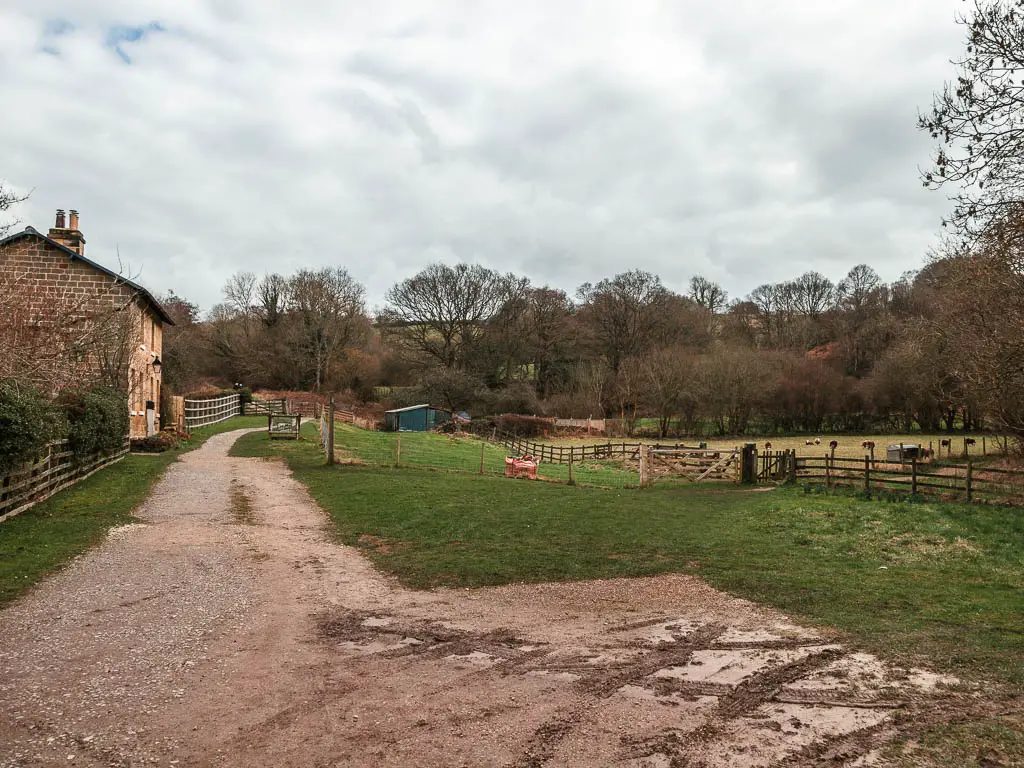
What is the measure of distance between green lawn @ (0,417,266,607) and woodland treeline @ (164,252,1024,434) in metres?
35.4

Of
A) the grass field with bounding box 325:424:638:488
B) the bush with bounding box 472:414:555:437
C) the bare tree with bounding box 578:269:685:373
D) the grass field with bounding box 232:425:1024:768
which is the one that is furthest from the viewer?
the bare tree with bounding box 578:269:685:373

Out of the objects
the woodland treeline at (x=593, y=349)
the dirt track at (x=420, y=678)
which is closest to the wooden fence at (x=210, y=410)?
the woodland treeline at (x=593, y=349)

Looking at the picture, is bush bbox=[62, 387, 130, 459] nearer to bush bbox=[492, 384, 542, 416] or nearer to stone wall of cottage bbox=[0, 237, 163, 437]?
stone wall of cottage bbox=[0, 237, 163, 437]

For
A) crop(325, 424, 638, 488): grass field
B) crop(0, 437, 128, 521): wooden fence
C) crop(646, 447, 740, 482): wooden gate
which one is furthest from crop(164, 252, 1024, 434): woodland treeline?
crop(0, 437, 128, 521): wooden fence

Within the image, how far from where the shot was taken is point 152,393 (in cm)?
3061

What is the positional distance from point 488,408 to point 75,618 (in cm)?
5014

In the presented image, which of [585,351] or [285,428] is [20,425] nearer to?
[285,428]

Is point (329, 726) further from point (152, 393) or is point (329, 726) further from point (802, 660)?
point (152, 393)

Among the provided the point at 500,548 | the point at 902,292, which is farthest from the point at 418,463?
the point at 902,292

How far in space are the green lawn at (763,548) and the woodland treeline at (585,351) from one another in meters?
38.8

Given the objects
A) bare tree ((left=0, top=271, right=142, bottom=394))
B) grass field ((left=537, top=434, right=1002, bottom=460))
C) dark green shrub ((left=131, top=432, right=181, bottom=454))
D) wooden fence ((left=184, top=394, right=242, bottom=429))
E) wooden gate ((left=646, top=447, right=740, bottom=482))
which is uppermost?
bare tree ((left=0, top=271, right=142, bottom=394))

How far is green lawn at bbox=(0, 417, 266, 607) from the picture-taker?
368 inches

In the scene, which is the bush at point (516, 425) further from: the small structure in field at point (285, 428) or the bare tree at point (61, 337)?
the bare tree at point (61, 337)

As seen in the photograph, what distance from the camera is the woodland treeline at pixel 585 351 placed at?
57125mm
